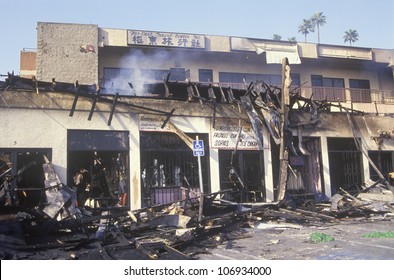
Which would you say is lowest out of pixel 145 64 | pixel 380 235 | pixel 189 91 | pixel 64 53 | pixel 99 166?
pixel 380 235

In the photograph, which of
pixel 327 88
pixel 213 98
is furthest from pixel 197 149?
pixel 327 88

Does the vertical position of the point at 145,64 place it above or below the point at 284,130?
above

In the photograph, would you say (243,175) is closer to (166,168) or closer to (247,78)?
(166,168)

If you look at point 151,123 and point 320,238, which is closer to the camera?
point 320,238

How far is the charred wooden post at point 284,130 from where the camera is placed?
11.2 m

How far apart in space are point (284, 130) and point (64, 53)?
9.41 metres

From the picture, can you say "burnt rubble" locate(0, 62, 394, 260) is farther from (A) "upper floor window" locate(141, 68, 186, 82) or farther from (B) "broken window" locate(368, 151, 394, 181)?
(A) "upper floor window" locate(141, 68, 186, 82)

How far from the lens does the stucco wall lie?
14.2 m

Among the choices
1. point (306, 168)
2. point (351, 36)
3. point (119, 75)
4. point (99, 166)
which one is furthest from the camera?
point (351, 36)

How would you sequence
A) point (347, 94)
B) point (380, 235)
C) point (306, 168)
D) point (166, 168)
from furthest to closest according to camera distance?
point (347, 94), point (306, 168), point (166, 168), point (380, 235)

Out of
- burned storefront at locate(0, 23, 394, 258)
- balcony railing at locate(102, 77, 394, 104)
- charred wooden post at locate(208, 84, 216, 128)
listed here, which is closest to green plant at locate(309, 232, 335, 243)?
burned storefront at locate(0, 23, 394, 258)

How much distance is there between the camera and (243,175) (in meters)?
11.6

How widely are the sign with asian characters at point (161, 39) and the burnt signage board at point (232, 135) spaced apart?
6.28 m

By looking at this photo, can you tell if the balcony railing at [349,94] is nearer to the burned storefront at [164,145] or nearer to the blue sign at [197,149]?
the burned storefront at [164,145]
